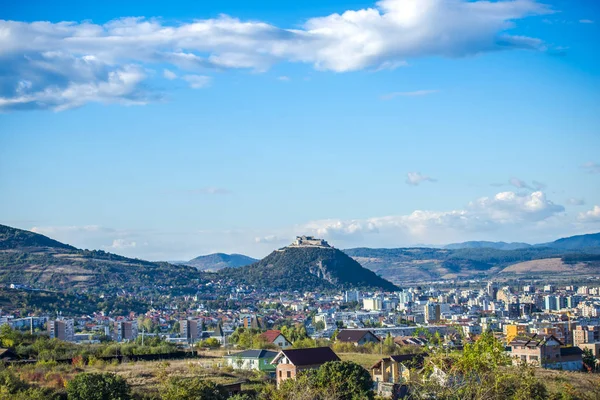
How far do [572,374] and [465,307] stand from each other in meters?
81.7

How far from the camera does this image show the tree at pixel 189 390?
82.3 feet

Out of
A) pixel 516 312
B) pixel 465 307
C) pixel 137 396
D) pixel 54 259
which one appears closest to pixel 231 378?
pixel 137 396

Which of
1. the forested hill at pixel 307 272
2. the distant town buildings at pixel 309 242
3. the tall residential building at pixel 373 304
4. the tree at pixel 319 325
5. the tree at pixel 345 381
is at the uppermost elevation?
the distant town buildings at pixel 309 242

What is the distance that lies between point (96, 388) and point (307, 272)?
137 meters

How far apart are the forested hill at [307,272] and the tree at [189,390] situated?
128 m

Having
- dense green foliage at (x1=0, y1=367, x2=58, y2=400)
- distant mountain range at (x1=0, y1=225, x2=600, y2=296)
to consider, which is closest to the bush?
dense green foliage at (x1=0, y1=367, x2=58, y2=400)

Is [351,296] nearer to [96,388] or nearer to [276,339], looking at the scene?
[276,339]

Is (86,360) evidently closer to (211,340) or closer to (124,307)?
(211,340)

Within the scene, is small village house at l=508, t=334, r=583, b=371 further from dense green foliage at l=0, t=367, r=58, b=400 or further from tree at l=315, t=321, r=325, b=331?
tree at l=315, t=321, r=325, b=331

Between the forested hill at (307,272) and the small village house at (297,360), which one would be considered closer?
the small village house at (297,360)

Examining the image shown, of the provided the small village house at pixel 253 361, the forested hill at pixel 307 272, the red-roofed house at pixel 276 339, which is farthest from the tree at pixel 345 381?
Answer: the forested hill at pixel 307 272

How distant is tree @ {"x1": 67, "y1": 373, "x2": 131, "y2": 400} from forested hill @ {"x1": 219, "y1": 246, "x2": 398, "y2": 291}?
128 meters

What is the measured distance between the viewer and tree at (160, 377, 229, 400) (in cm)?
2509

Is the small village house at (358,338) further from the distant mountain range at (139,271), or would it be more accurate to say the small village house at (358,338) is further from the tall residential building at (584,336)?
the distant mountain range at (139,271)
